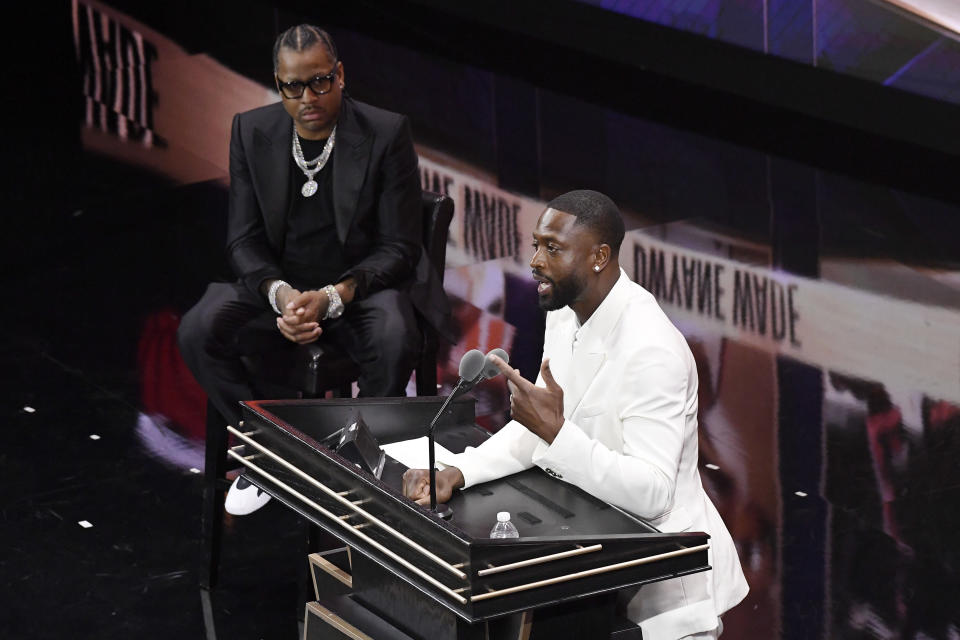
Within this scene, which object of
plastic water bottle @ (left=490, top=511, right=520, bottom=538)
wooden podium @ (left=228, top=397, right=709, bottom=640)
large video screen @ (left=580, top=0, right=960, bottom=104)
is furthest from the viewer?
large video screen @ (left=580, top=0, right=960, bottom=104)

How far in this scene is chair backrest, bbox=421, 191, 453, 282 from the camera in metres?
4.58

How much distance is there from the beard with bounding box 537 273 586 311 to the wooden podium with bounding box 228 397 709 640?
37cm

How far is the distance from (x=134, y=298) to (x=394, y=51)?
444 cm

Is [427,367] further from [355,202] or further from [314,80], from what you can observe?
[314,80]

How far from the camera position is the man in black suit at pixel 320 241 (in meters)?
4.38

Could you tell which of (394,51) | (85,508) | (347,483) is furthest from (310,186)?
(394,51)

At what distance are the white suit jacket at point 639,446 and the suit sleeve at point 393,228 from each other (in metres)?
1.27

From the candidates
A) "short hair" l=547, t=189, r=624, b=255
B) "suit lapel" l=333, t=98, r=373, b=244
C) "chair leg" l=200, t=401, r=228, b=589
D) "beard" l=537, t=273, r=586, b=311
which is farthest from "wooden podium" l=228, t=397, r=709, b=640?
"suit lapel" l=333, t=98, r=373, b=244

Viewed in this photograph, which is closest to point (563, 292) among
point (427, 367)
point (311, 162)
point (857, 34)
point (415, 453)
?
point (415, 453)

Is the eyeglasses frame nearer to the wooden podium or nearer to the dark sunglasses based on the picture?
the dark sunglasses

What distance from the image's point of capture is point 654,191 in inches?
307

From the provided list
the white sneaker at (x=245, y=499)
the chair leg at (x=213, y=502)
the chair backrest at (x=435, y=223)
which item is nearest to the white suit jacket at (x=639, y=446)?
the chair leg at (x=213, y=502)

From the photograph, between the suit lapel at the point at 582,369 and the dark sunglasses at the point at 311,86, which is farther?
the dark sunglasses at the point at 311,86

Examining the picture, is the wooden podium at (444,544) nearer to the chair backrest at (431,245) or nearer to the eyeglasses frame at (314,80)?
the chair backrest at (431,245)
